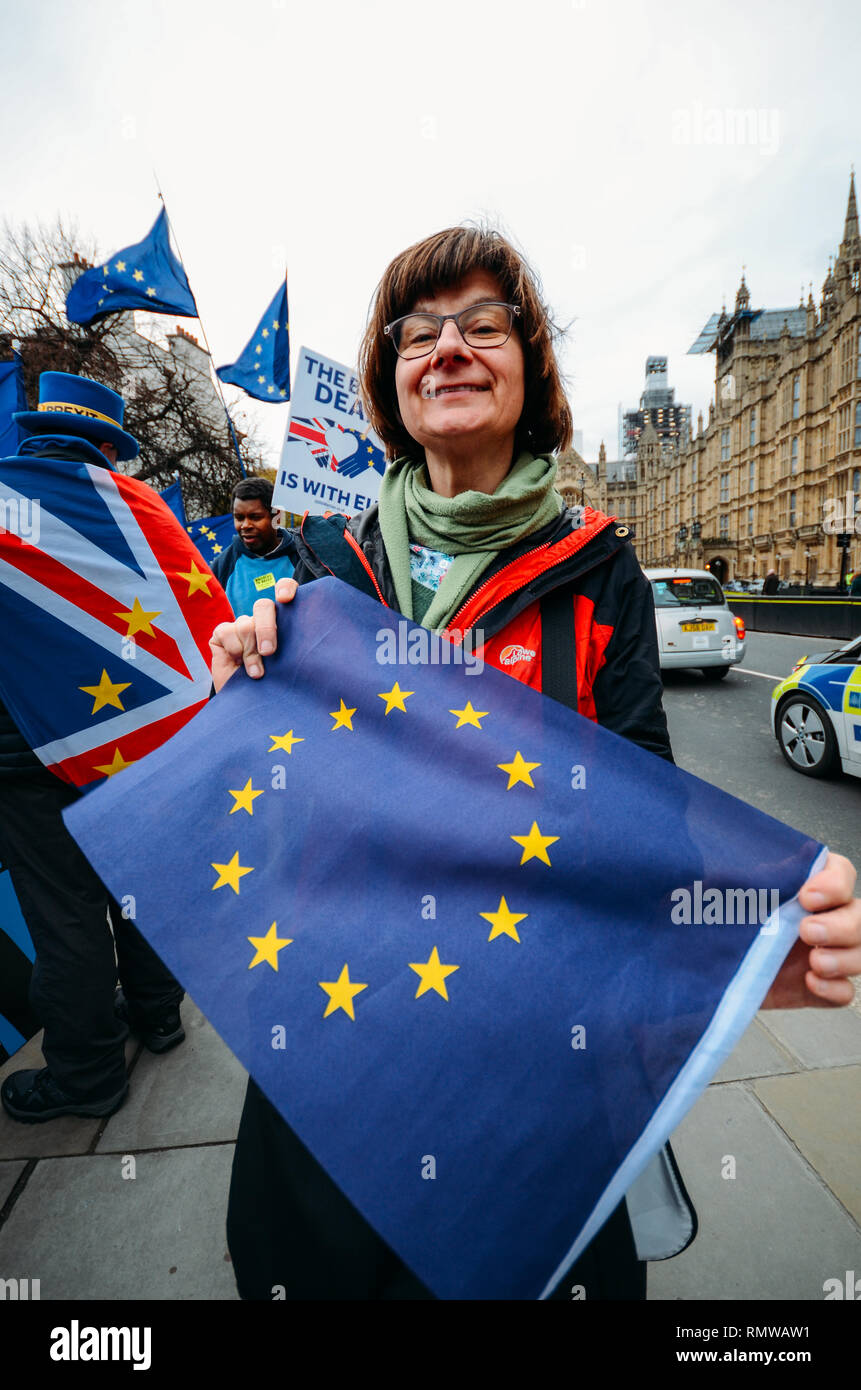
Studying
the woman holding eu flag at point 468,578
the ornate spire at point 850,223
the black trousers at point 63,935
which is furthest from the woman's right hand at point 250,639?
the ornate spire at point 850,223

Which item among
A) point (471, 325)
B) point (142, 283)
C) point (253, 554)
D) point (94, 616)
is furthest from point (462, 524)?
point (142, 283)

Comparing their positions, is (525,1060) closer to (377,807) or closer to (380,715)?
(377,807)

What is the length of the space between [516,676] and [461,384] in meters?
0.61

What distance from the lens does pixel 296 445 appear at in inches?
225

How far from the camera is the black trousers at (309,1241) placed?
3.73 feet

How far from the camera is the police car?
5.89 m

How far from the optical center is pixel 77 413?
8.65 feet

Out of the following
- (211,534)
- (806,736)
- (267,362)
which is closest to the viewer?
(806,736)

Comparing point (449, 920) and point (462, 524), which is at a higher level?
point (462, 524)

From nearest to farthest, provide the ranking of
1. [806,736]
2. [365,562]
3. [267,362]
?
[365,562], [806,736], [267,362]

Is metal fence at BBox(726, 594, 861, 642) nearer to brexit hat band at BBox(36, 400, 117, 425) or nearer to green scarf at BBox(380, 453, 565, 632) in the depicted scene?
brexit hat band at BBox(36, 400, 117, 425)

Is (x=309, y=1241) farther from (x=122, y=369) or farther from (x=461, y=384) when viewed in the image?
(x=122, y=369)

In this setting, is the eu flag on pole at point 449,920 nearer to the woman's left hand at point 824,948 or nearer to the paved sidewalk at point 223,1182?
the woman's left hand at point 824,948
